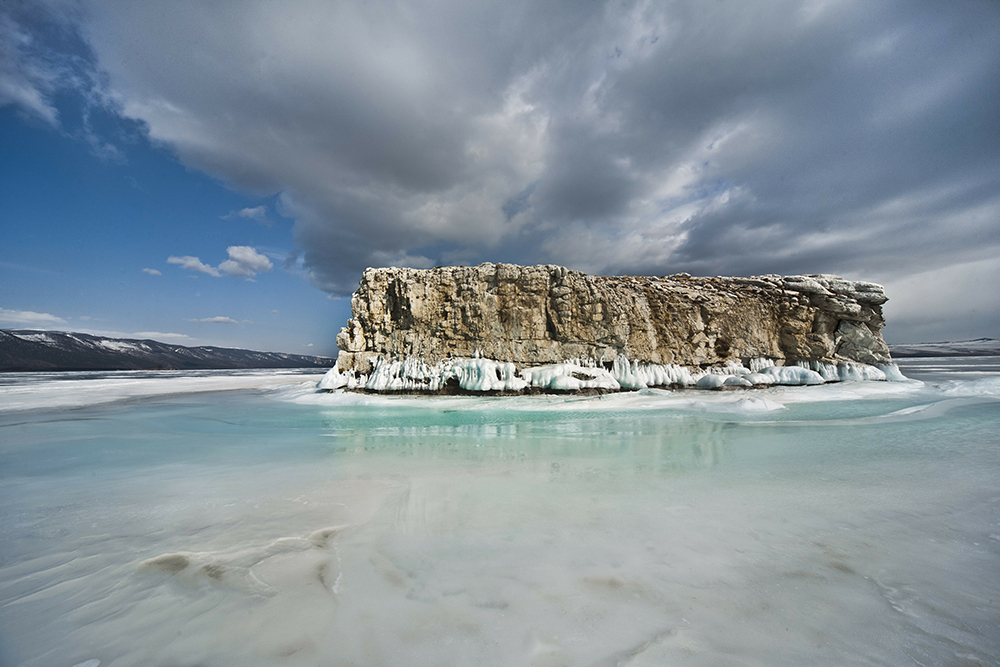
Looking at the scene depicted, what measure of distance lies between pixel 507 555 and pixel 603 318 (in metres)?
14.3

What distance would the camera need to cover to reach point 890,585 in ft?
6.21

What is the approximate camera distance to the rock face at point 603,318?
1570cm

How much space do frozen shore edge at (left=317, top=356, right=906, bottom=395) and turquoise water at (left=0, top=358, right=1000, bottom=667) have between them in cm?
940

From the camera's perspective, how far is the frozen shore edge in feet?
48.5

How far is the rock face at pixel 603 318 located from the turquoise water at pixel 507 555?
34.3 feet

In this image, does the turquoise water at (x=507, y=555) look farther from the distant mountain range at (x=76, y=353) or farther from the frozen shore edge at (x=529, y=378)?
the distant mountain range at (x=76, y=353)

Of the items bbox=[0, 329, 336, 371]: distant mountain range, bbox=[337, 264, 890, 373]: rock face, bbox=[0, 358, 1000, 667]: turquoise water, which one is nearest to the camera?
bbox=[0, 358, 1000, 667]: turquoise water

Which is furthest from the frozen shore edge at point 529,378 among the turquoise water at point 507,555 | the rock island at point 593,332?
the turquoise water at point 507,555

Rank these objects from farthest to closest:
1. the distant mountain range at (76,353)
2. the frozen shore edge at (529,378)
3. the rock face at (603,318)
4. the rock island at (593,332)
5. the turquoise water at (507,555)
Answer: the distant mountain range at (76,353) < the rock face at (603,318) < the rock island at (593,332) < the frozen shore edge at (529,378) < the turquoise water at (507,555)

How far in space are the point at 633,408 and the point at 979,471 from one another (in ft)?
22.4

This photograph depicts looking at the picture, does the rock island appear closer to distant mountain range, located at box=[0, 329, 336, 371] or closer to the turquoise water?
the turquoise water

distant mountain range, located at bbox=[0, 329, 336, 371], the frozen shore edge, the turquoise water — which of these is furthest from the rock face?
distant mountain range, located at bbox=[0, 329, 336, 371]

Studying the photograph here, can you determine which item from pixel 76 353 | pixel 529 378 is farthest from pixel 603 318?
pixel 76 353

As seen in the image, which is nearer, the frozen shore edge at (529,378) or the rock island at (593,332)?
the frozen shore edge at (529,378)
